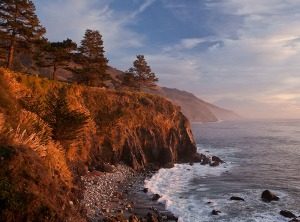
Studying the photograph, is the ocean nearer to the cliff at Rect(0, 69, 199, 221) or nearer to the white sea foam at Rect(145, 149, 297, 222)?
the white sea foam at Rect(145, 149, 297, 222)

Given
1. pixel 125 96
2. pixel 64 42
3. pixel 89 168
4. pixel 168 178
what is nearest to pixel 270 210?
pixel 168 178

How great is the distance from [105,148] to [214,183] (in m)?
15.6

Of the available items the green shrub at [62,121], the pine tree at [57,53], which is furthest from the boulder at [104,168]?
the pine tree at [57,53]

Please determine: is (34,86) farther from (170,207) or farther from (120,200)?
(170,207)

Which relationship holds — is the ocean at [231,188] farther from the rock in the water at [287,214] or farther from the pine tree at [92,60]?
the pine tree at [92,60]

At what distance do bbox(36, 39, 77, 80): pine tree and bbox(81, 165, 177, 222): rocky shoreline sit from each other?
17975 millimetres

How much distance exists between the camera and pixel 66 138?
95.5 ft

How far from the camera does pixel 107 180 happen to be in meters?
37.0

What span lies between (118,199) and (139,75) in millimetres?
47685

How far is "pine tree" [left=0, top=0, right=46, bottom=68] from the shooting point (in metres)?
41.1

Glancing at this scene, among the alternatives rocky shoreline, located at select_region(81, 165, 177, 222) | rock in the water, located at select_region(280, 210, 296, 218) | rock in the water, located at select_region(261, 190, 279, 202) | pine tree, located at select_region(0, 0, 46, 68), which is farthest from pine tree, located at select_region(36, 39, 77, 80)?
rock in the water, located at select_region(280, 210, 296, 218)

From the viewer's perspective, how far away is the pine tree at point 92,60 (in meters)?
55.5

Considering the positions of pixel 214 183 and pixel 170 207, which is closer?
pixel 170 207

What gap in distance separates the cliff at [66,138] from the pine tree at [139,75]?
1214 cm
